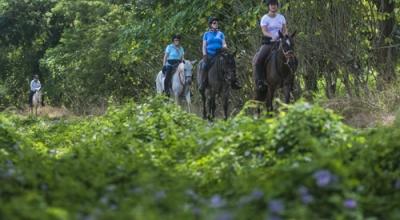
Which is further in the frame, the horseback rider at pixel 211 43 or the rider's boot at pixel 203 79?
the rider's boot at pixel 203 79

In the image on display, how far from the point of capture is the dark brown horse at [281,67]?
1434cm

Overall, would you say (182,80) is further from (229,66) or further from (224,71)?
(229,66)

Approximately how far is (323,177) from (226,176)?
1.89 metres

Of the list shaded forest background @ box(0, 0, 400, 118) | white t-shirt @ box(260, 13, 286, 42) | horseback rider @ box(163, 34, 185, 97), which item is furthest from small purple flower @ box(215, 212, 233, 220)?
horseback rider @ box(163, 34, 185, 97)

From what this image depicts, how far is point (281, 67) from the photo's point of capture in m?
14.9

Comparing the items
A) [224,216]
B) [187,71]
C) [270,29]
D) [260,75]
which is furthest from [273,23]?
[224,216]

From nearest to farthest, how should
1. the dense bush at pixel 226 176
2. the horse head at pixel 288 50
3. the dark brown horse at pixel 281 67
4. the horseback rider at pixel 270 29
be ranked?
1. the dense bush at pixel 226 176
2. the horse head at pixel 288 50
3. the dark brown horse at pixel 281 67
4. the horseback rider at pixel 270 29

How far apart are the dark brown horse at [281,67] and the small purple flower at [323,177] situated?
9.48m

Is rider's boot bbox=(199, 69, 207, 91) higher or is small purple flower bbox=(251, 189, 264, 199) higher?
small purple flower bbox=(251, 189, 264, 199)

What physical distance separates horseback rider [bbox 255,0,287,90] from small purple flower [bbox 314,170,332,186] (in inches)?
392

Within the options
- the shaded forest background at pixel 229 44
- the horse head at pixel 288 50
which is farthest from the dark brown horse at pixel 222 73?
the horse head at pixel 288 50

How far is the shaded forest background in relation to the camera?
18.2m

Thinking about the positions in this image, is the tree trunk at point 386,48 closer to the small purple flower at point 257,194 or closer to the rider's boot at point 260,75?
the rider's boot at point 260,75

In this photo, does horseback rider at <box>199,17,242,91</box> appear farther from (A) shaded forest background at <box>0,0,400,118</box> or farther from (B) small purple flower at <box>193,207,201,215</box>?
A: (B) small purple flower at <box>193,207,201,215</box>
